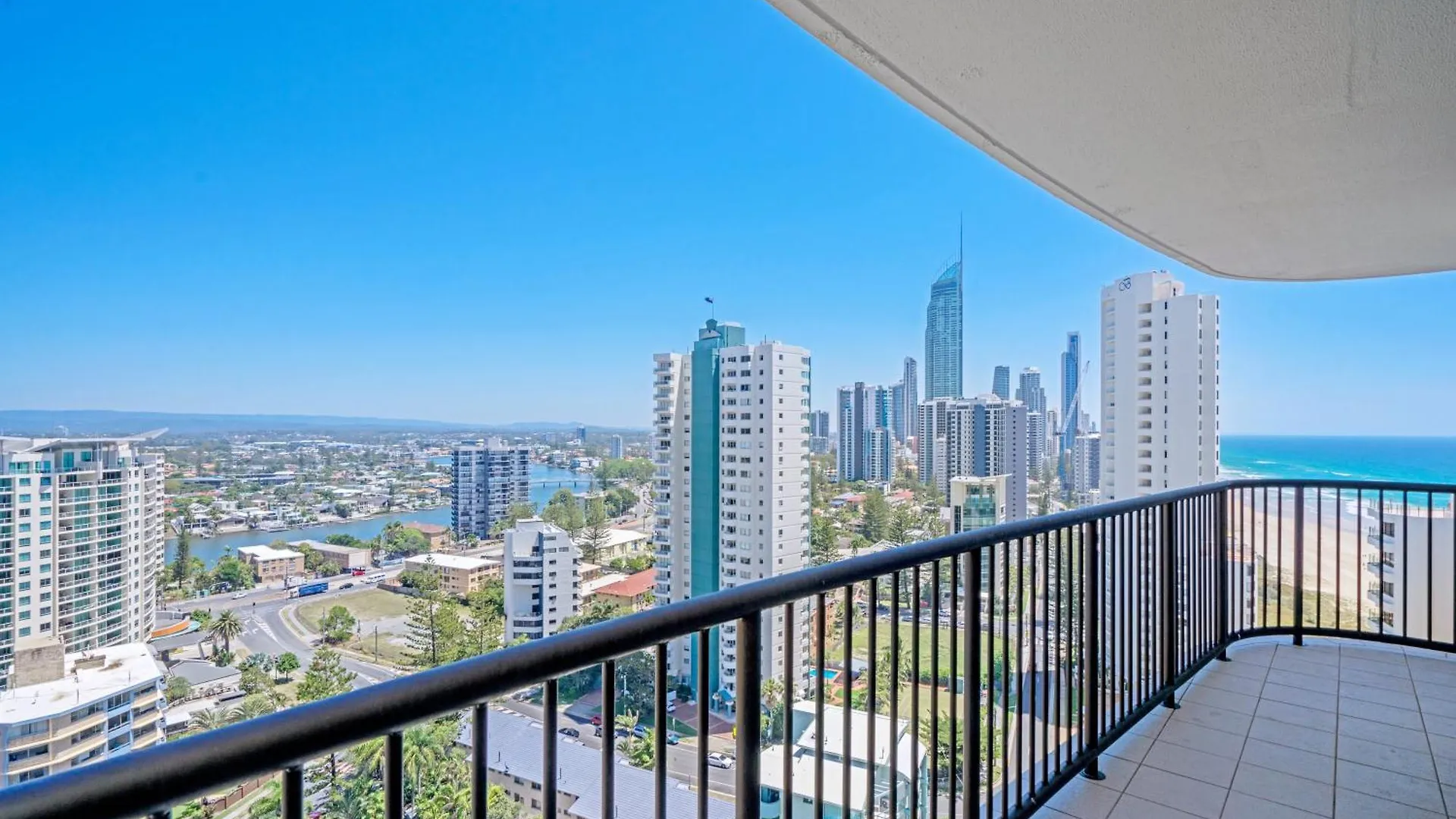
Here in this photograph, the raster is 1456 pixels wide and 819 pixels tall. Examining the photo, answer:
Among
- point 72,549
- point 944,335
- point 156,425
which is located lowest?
point 72,549

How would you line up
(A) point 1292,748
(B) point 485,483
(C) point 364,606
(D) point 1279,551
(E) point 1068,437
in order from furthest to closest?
(E) point 1068,437 → (B) point 485,483 → (C) point 364,606 → (D) point 1279,551 → (A) point 1292,748

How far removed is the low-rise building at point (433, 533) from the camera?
26.0 feet

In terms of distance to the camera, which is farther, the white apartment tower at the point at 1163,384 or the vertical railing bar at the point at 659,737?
the white apartment tower at the point at 1163,384

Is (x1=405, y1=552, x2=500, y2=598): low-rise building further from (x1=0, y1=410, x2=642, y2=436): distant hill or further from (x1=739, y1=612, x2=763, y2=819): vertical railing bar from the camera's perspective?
(x1=739, y1=612, x2=763, y2=819): vertical railing bar

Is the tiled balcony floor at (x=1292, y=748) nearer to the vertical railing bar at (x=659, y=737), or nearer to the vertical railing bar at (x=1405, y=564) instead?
the vertical railing bar at (x=1405, y=564)

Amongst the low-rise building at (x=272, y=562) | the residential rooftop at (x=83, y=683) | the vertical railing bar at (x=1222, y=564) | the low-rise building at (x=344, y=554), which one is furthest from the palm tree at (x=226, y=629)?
the vertical railing bar at (x=1222, y=564)

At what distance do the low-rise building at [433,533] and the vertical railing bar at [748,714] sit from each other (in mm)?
7755

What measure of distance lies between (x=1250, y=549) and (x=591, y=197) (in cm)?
2647

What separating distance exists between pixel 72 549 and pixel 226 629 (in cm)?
144

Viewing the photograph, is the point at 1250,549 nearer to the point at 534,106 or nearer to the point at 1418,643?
the point at 1418,643

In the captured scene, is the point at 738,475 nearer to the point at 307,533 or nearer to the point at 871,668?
the point at 307,533

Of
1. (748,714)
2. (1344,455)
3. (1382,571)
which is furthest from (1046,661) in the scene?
(1344,455)

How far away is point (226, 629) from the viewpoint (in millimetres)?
5648

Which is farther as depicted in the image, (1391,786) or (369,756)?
(1391,786)
